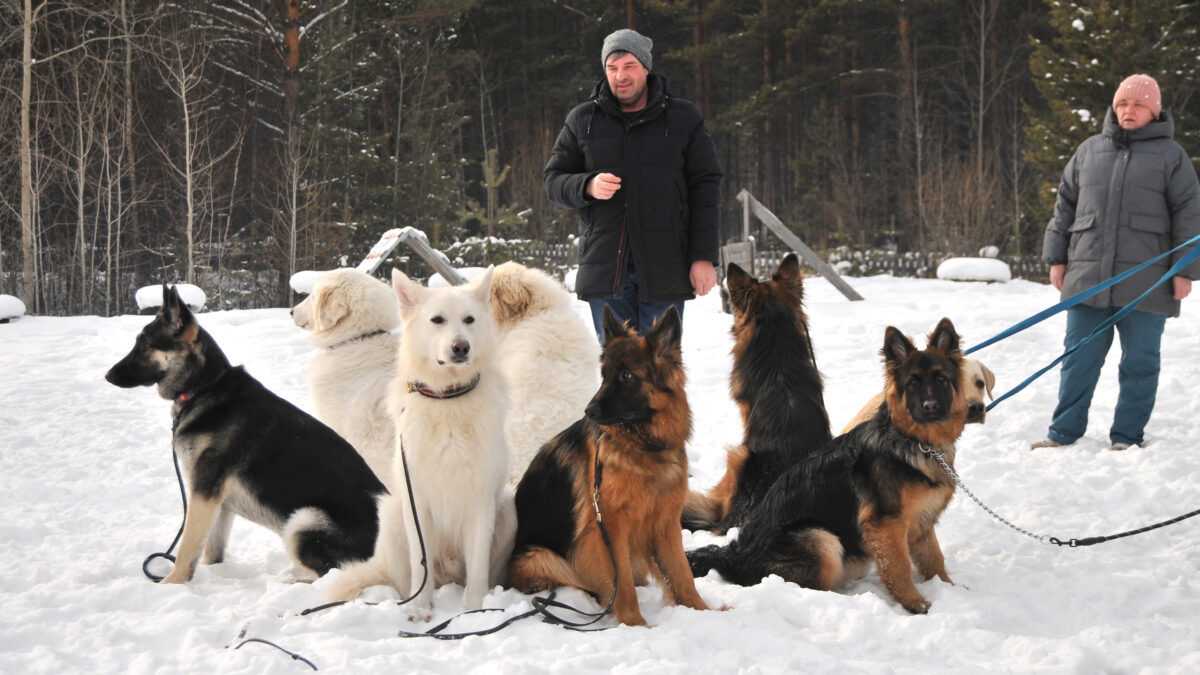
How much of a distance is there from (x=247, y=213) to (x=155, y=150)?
20.8ft

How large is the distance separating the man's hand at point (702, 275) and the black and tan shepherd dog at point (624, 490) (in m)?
1.58

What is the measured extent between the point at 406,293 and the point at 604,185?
1.51 meters

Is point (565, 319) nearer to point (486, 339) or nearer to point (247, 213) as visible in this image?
point (486, 339)

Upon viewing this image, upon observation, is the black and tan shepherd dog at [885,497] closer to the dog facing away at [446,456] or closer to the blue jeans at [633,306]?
the dog facing away at [446,456]

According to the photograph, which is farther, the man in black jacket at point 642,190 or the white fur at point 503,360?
the white fur at point 503,360

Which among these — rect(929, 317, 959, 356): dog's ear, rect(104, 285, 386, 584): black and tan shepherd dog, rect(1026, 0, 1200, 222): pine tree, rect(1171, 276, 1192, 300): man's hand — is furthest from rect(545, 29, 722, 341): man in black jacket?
rect(1026, 0, 1200, 222): pine tree

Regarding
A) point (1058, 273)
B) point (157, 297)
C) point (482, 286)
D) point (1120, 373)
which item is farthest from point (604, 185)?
point (157, 297)

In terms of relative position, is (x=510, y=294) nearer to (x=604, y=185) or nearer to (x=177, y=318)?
(x=604, y=185)

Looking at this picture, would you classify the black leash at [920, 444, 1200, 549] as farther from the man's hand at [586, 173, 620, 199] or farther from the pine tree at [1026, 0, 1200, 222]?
the pine tree at [1026, 0, 1200, 222]

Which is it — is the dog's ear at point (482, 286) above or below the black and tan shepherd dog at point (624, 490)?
above

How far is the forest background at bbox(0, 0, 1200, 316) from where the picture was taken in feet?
59.3

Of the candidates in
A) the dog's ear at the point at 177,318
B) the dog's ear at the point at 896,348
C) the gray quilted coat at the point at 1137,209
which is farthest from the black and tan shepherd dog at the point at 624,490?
the gray quilted coat at the point at 1137,209

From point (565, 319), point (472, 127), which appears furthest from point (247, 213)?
point (565, 319)

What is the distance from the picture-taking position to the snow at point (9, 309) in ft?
36.8
